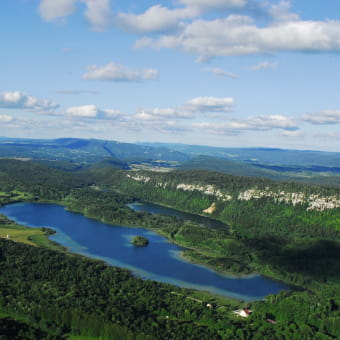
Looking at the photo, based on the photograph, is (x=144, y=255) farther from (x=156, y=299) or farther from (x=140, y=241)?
(x=156, y=299)

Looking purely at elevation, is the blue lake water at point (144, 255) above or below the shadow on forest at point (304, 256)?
below

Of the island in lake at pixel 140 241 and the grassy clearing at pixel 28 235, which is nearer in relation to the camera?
the grassy clearing at pixel 28 235

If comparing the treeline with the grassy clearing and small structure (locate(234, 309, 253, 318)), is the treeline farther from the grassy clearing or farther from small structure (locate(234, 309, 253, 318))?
the grassy clearing

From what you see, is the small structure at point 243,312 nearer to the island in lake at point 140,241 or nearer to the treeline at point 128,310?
A: the treeline at point 128,310

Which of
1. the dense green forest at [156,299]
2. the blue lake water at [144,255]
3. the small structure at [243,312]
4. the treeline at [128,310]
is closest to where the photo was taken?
the treeline at [128,310]

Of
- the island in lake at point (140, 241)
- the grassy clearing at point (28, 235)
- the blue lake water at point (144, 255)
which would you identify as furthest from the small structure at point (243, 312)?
the grassy clearing at point (28, 235)

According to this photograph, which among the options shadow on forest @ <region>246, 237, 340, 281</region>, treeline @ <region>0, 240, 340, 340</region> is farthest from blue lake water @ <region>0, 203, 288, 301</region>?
shadow on forest @ <region>246, 237, 340, 281</region>
